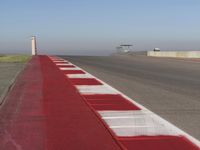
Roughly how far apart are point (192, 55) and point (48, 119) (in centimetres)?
4479

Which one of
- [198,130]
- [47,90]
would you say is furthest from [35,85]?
[198,130]

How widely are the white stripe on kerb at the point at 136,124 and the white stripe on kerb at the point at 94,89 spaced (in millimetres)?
3999

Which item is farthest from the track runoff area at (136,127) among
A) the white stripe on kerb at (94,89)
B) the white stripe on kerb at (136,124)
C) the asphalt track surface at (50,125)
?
the white stripe on kerb at (94,89)

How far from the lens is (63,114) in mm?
9672

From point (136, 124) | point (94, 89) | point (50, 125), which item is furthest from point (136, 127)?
point (94, 89)

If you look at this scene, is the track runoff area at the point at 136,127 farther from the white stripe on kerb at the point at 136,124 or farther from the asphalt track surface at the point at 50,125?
the asphalt track surface at the point at 50,125

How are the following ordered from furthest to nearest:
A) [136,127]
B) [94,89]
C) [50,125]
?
1. [94,89]
2. [50,125]
3. [136,127]

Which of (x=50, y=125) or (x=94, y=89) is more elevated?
(x=50, y=125)

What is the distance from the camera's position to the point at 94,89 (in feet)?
48.8

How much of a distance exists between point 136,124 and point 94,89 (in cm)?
643

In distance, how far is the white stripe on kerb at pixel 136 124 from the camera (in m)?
7.84

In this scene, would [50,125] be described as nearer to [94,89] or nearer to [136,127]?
[136,127]

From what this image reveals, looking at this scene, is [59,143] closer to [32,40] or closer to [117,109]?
[117,109]

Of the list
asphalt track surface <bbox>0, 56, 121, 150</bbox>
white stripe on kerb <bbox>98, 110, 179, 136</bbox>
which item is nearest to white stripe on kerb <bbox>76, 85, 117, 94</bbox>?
asphalt track surface <bbox>0, 56, 121, 150</bbox>
